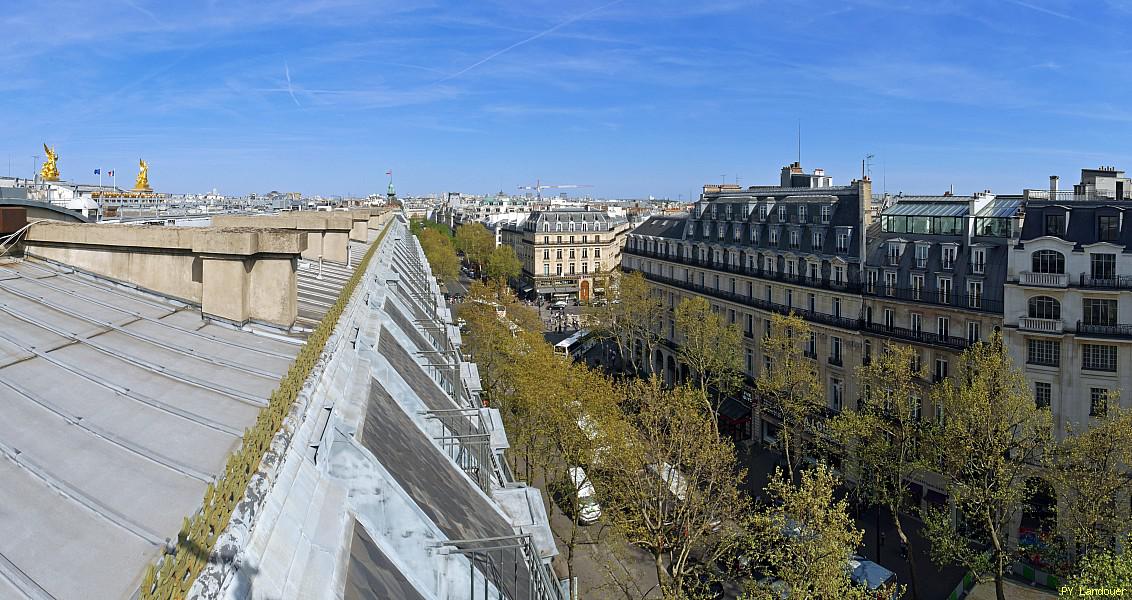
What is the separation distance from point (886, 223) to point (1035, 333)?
12.3m

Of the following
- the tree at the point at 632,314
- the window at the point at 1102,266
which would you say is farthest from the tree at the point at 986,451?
the tree at the point at 632,314

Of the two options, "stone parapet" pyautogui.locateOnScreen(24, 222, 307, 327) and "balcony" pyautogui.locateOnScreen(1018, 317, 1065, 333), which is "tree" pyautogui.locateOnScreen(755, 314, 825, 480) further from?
"stone parapet" pyautogui.locateOnScreen(24, 222, 307, 327)

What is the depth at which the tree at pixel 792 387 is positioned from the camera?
38844mm

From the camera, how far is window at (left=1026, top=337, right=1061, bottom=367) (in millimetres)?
33375

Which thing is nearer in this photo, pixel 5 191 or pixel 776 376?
pixel 5 191

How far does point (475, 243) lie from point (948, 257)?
311 ft

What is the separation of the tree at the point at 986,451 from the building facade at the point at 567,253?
7282cm

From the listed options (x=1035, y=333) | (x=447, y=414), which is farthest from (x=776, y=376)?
(x=447, y=414)

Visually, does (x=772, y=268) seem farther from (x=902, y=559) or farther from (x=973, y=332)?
(x=902, y=559)

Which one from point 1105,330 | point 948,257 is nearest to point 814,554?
point 1105,330

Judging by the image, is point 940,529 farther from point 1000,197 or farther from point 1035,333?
point 1000,197

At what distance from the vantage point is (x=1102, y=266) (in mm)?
32625

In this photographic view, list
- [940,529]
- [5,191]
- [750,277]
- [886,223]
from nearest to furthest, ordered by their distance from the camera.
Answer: [5,191] < [940,529] < [886,223] < [750,277]

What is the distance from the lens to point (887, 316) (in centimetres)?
4119
